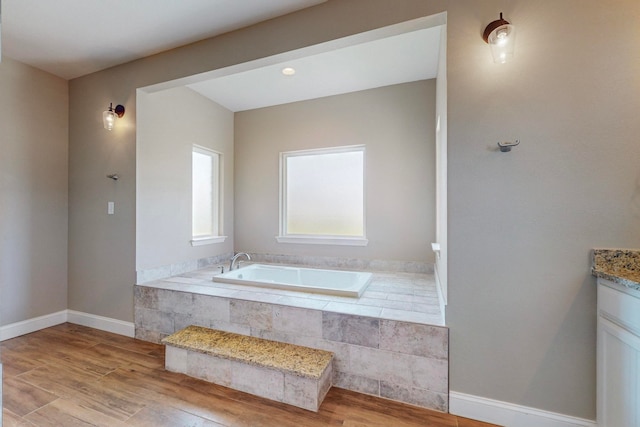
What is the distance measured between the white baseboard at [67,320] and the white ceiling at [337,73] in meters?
2.69

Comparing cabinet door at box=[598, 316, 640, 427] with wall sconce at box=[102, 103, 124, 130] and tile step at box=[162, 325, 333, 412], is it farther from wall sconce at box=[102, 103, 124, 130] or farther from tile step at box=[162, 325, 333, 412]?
wall sconce at box=[102, 103, 124, 130]

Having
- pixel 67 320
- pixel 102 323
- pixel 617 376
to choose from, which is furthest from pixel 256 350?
pixel 67 320

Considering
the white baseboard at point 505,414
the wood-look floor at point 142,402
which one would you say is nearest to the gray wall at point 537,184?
the white baseboard at point 505,414

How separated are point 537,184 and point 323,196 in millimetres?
2458

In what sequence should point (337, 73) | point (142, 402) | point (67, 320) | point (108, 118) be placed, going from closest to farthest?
point (142, 402) → point (108, 118) → point (337, 73) → point (67, 320)

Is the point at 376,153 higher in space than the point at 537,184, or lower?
higher

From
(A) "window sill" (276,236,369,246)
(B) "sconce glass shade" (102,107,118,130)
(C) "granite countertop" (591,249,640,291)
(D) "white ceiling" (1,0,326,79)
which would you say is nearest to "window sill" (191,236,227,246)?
(A) "window sill" (276,236,369,246)

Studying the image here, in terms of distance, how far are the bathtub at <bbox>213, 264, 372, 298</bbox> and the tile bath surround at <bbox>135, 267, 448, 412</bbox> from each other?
0.13 m

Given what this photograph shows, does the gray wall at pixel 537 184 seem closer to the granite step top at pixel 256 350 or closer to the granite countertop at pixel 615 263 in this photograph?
the granite countertop at pixel 615 263

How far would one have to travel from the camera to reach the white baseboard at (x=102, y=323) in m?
2.96

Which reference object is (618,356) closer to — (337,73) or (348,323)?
(348,323)

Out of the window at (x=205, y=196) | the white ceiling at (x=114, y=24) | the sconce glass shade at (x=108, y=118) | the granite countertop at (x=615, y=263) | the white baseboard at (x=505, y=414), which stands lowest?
the white baseboard at (x=505, y=414)

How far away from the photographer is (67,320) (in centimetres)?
329

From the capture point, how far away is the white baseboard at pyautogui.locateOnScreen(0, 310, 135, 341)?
2.87 metres
